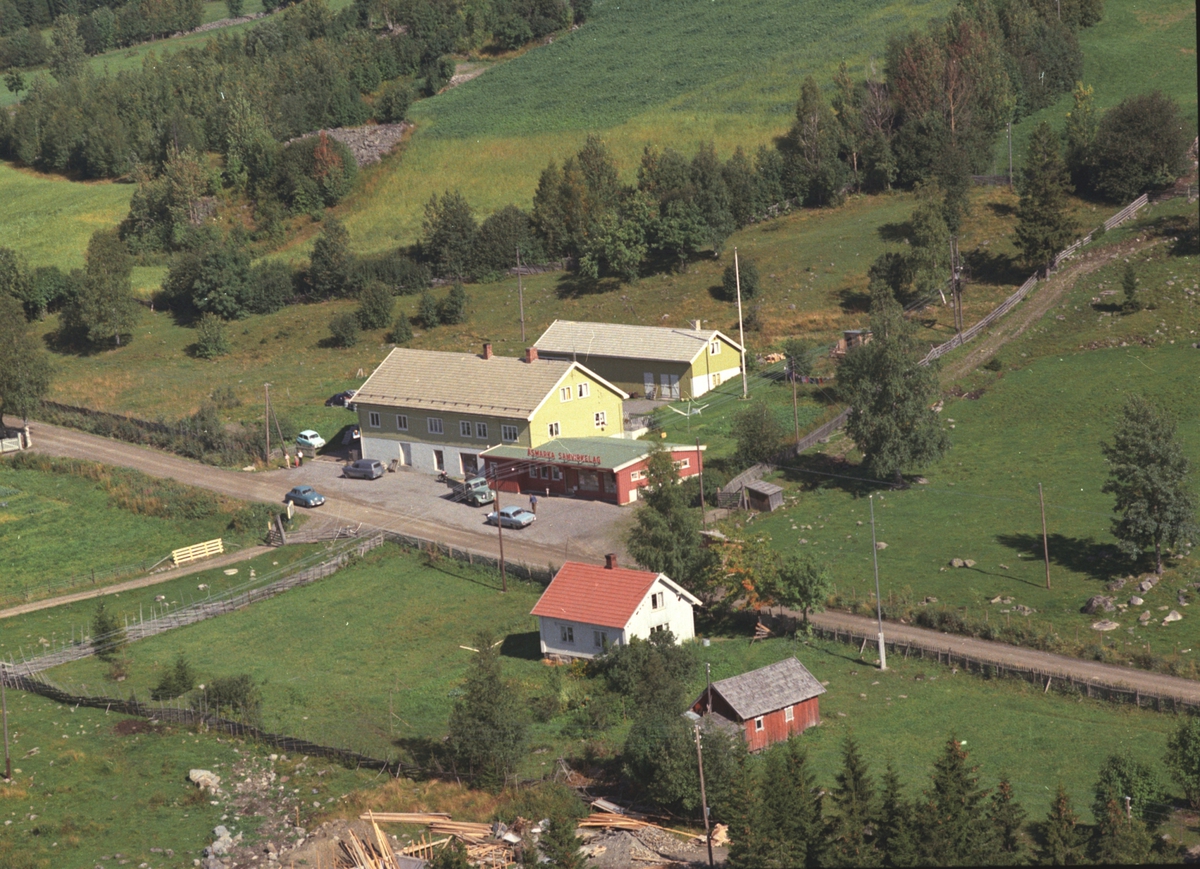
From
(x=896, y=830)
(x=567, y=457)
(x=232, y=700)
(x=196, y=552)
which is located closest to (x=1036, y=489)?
(x=567, y=457)

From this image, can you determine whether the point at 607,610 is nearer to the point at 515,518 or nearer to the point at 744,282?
the point at 515,518

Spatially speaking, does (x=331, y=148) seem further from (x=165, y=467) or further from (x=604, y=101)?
(x=165, y=467)

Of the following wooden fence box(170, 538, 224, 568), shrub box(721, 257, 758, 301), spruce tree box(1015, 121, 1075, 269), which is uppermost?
spruce tree box(1015, 121, 1075, 269)

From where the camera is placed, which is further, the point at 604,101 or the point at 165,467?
the point at 604,101

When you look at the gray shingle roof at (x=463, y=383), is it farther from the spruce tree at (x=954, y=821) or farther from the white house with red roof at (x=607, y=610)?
the spruce tree at (x=954, y=821)

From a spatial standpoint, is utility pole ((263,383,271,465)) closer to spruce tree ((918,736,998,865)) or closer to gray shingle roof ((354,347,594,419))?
gray shingle roof ((354,347,594,419))

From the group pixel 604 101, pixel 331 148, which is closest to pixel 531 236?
pixel 331 148

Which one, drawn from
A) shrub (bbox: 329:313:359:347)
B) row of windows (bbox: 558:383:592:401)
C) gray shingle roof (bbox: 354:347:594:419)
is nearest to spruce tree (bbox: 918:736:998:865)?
gray shingle roof (bbox: 354:347:594:419)
